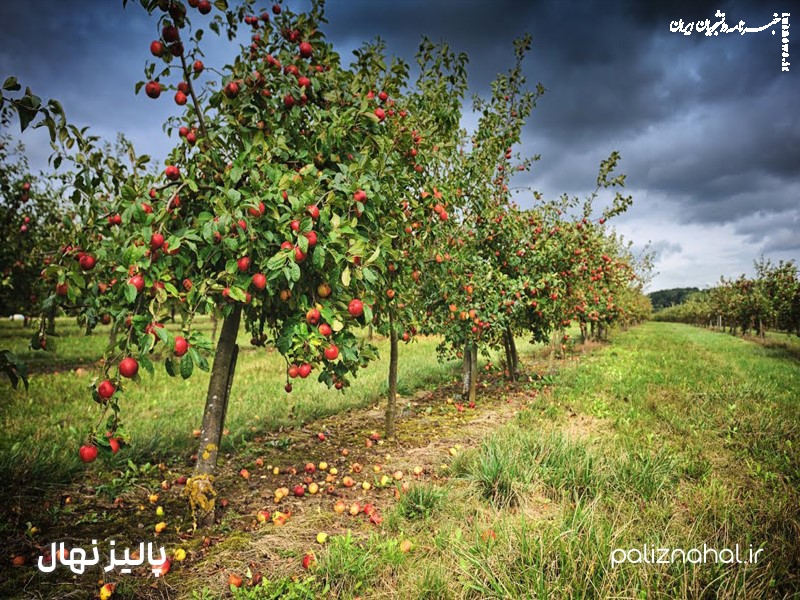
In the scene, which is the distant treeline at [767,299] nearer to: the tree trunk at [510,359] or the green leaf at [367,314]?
the tree trunk at [510,359]

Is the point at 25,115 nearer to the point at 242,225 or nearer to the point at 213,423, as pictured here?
the point at 242,225

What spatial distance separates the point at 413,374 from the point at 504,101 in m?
6.35

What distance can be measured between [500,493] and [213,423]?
2654 mm

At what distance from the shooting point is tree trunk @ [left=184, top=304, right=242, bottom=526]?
11.1 ft

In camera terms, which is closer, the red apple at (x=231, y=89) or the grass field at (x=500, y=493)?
the grass field at (x=500, y=493)

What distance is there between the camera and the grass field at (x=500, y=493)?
7.97 ft

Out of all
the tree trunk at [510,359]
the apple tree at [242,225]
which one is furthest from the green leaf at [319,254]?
the tree trunk at [510,359]

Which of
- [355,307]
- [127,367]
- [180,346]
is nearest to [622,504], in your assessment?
[355,307]

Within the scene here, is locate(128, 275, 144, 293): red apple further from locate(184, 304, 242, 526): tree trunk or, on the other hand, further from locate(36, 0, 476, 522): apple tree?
locate(184, 304, 242, 526): tree trunk

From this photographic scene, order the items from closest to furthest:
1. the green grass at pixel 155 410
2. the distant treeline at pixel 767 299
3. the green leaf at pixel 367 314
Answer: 1. the green leaf at pixel 367 314
2. the green grass at pixel 155 410
3. the distant treeline at pixel 767 299

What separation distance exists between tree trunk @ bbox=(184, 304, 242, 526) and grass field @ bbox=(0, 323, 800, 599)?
253 mm

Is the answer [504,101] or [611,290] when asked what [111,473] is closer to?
[504,101]

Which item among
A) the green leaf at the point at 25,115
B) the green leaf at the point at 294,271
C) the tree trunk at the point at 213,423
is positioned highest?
the green leaf at the point at 25,115

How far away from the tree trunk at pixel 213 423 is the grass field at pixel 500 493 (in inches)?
10.0
